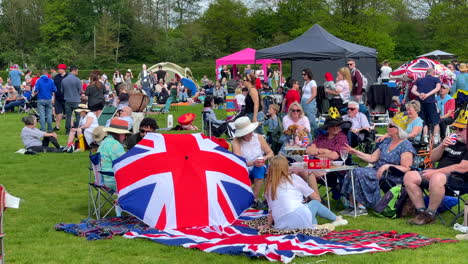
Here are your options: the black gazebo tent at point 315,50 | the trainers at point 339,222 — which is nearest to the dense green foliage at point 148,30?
the black gazebo tent at point 315,50

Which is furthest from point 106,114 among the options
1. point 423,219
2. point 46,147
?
point 423,219

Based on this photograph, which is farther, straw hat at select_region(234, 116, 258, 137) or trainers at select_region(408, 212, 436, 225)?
straw hat at select_region(234, 116, 258, 137)

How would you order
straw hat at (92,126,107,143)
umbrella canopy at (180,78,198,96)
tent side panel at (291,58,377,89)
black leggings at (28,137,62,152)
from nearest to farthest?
straw hat at (92,126,107,143) → black leggings at (28,137,62,152) → tent side panel at (291,58,377,89) → umbrella canopy at (180,78,198,96)

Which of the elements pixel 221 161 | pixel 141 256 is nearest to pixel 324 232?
pixel 221 161

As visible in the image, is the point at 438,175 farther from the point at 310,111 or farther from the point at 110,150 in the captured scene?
the point at 310,111

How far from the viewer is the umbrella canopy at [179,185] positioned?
6.68m

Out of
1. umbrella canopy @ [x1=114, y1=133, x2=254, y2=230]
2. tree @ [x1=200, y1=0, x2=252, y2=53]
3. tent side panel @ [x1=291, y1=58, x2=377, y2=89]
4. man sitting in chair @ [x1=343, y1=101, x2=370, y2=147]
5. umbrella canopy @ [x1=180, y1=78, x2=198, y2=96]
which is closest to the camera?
umbrella canopy @ [x1=114, y1=133, x2=254, y2=230]

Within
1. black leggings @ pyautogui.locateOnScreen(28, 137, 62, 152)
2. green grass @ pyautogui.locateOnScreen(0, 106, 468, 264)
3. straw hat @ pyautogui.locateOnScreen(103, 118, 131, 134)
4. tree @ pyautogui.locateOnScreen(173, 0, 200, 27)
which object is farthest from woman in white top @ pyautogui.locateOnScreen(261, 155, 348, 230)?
tree @ pyautogui.locateOnScreen(173, 0, 200, 27)

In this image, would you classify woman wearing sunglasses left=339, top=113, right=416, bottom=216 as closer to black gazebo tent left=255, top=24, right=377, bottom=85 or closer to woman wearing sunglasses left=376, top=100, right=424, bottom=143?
woman wearing sunglasses left=376, top=100, right=424, bottom=143

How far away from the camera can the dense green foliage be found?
185ft

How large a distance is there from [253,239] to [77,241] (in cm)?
163

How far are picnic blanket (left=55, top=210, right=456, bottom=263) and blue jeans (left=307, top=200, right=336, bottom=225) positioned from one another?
1.13 feet

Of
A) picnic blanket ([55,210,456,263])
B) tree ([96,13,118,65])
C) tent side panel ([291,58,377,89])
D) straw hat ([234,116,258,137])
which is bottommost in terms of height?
picnic blanket ([55,210,456,263])

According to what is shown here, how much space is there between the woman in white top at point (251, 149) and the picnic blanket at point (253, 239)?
925mm
